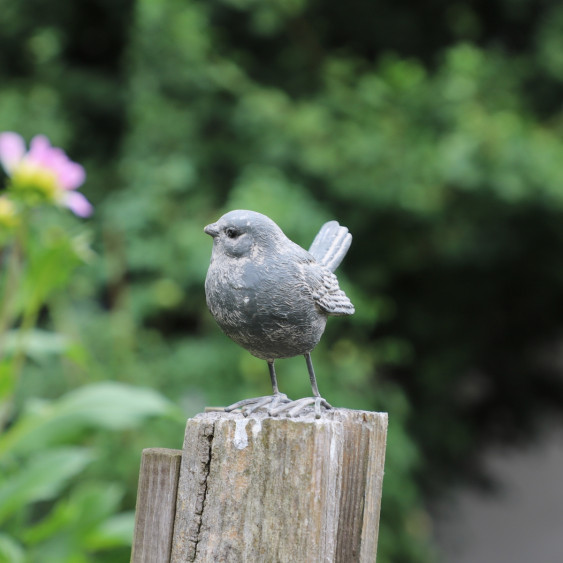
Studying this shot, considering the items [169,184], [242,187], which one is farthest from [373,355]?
[169,184]

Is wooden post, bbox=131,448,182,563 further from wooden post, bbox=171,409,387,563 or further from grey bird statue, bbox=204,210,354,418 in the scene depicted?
grey bird statue, bbox=204,210,354,418

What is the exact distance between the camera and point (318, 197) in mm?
3969

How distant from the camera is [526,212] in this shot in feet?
12.6

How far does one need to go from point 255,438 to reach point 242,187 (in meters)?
2.46

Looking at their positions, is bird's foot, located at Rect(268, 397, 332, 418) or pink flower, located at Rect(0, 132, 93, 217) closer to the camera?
bird's foot, located at Rect(268, 397, 332, 418)

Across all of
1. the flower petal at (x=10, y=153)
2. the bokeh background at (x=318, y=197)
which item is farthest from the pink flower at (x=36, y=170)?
the bokeh background at (x=318, y=197)

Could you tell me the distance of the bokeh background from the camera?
11.3 ft

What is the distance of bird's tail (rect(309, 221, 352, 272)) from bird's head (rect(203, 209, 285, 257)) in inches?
8.7

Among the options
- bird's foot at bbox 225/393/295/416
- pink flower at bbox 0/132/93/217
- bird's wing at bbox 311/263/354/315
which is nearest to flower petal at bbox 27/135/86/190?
pink flower at bbox 0/132/93/217

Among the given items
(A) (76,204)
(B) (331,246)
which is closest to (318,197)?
(A) (76,204)

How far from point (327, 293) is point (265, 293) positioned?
15 centimetres

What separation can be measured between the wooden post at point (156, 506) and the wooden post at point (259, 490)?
20 mm

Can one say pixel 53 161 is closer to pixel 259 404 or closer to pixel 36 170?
pixel 36 170

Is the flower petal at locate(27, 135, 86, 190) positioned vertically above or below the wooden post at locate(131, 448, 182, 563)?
above
